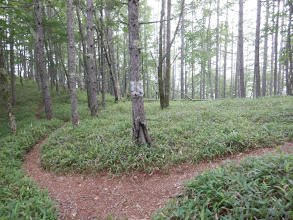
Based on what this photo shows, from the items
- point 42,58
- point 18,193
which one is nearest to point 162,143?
point 18,193

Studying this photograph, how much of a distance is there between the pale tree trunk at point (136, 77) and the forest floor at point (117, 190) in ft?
3.85

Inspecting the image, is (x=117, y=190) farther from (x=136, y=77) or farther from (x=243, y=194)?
(x=136, y=77)

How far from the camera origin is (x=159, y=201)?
10.2 ft

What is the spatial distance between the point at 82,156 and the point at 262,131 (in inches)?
224

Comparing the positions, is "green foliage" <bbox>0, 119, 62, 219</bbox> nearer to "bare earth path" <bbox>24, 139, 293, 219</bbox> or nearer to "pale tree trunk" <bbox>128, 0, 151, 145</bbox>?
"bare earth path" <bbox>24, 139, 293, 219</bbox>

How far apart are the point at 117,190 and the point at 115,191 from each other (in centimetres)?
5

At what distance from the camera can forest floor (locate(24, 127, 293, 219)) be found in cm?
298

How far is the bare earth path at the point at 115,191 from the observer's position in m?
2.99

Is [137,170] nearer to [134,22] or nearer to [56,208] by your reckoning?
[56,208]

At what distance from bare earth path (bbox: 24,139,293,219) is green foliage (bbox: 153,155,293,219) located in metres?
0.55

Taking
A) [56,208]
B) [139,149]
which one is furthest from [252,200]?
[56,208]

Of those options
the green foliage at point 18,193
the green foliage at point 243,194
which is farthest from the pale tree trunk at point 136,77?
the green foliage at point 18,193

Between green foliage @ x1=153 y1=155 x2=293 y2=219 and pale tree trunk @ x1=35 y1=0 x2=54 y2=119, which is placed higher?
pale tree trunk @ x1=35 y1=0 x2=54 y2=119

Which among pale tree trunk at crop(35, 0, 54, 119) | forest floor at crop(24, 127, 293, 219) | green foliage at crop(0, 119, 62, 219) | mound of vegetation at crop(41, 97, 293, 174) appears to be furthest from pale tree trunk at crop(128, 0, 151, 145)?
pale tree trunk at crop(35, 0, 54, 119)
